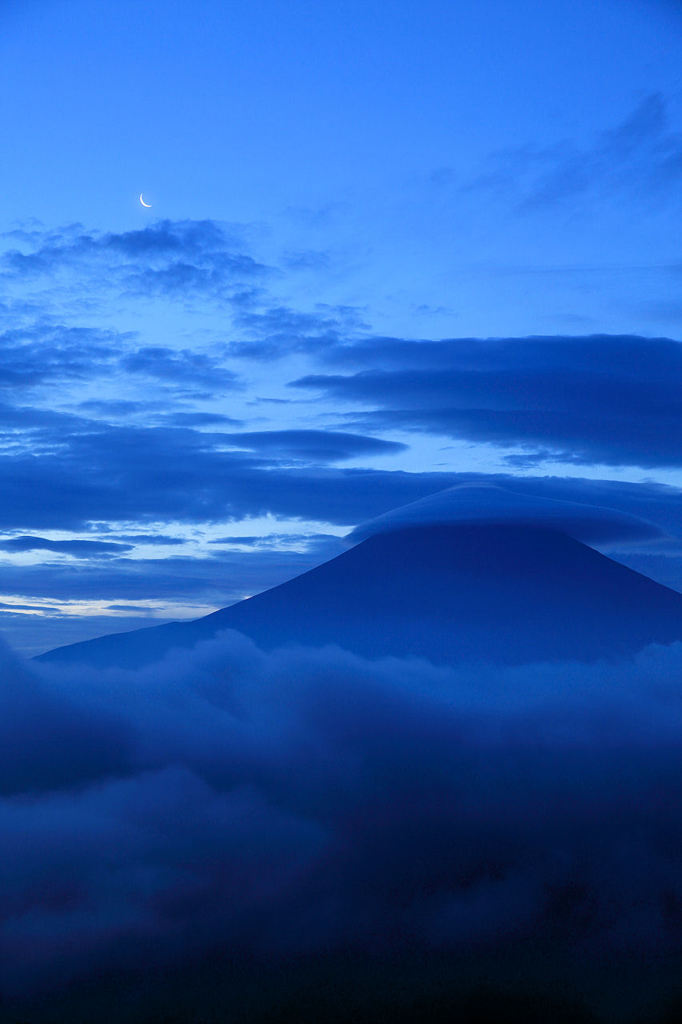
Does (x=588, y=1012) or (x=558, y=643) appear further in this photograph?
(x=558, y=643)

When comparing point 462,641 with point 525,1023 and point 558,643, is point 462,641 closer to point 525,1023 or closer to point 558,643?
point 558,643

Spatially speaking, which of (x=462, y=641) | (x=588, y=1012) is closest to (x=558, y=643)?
(x=462, y=641)

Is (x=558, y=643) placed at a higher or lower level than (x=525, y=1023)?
higher

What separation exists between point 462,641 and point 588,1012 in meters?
65.3

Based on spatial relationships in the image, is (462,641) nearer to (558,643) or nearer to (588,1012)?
(558,643)

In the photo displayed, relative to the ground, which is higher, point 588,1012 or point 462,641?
point 462,641

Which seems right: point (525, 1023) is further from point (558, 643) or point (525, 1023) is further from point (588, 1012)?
point (558, 643)

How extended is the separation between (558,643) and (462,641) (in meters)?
18.3

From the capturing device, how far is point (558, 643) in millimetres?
199375

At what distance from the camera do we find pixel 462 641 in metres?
198

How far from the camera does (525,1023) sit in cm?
17000

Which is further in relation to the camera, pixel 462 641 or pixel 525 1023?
pixel 462 641

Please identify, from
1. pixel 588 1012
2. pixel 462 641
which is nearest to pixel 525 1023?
pixel 588 1012

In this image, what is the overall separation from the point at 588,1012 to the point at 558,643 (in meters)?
63.1
